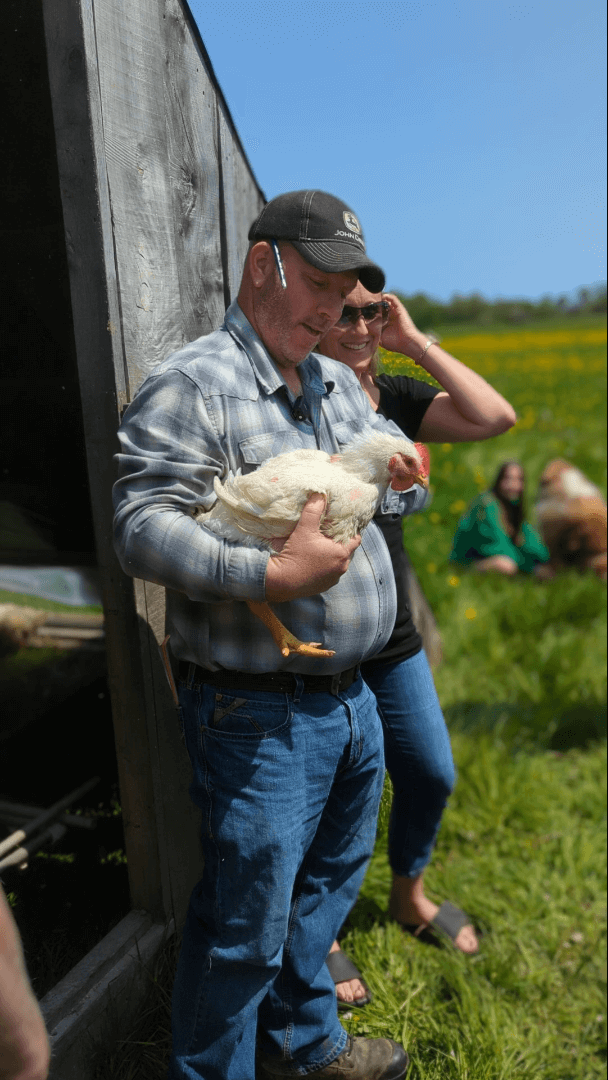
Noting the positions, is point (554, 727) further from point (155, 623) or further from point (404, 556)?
point (155, 623)

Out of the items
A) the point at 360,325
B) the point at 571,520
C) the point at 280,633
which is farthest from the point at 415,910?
the point at 571,520

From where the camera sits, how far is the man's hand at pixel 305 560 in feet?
4.43

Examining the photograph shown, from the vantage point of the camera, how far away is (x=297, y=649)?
1.46 metres

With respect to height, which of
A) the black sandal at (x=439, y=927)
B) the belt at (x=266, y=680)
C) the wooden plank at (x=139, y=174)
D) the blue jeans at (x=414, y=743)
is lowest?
the black sandal at (x=439, y=927)

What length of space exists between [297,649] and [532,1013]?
1872 millimetres

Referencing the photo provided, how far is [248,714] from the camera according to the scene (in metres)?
1.54

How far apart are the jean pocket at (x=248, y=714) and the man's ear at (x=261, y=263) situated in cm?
89

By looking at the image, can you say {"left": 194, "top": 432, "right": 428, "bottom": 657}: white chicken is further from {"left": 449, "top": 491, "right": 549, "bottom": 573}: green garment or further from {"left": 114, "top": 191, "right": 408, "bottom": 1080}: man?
{"left": 449, "top": 491, "right": 549, "bottom": 573}: green garment

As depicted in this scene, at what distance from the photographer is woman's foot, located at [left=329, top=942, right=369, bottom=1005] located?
90.9 inches

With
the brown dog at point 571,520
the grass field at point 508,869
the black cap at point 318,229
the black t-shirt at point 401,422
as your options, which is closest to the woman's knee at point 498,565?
the grass field at point 508,869

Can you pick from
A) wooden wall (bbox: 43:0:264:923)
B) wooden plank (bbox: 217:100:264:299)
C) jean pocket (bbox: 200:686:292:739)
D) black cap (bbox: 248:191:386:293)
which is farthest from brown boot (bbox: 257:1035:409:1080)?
wooden plank (bbox: 217:100:264:299)

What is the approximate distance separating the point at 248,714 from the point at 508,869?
6.84 ft

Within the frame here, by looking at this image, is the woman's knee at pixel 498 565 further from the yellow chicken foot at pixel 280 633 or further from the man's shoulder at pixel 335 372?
the yellow chicken foot at pixel 280 633

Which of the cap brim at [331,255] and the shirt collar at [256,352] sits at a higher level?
the cap brim at [331,255]
